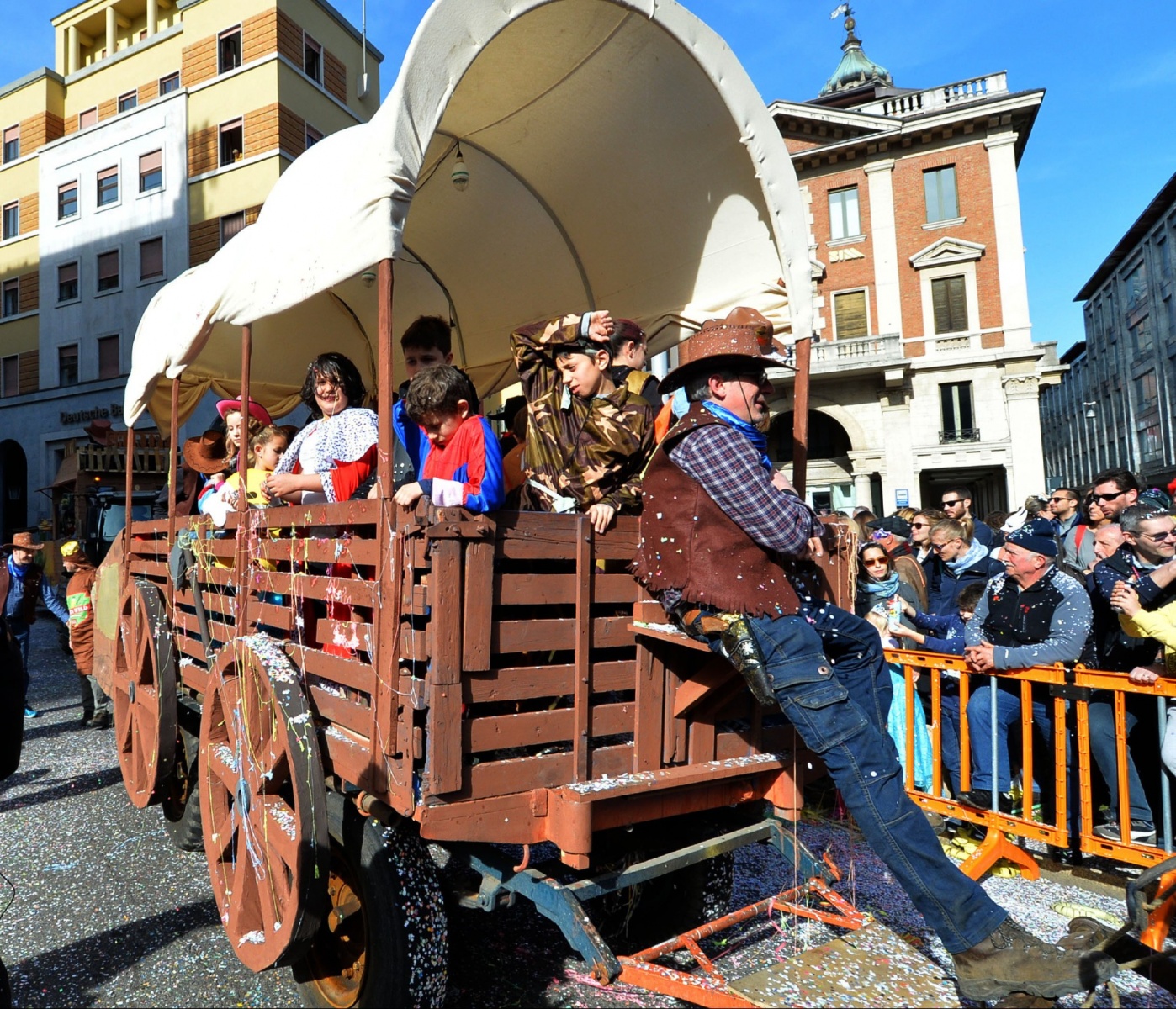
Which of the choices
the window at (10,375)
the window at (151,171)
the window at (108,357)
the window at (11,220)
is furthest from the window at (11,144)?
the window at (108,357)

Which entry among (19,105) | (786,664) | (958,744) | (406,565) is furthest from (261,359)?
(19,105)

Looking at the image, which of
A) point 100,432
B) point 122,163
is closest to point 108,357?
point 122,163

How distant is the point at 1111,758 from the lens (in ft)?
13.1

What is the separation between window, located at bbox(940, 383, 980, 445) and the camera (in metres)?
24.8

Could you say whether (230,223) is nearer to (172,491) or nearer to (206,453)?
(206,453)

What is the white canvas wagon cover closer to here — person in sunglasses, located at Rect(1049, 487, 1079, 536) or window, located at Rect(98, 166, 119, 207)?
person in sunglasses, located at Rect(1049, 487, 1079, 536)

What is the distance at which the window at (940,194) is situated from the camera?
2536 cm

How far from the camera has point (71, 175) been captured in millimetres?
24719

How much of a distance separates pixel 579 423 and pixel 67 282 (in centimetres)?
2798

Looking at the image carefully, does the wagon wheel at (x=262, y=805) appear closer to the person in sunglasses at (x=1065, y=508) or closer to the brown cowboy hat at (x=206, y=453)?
the brown cowboy hat at (x=206, y=453)

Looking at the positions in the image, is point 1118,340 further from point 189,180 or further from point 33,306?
point 33,306

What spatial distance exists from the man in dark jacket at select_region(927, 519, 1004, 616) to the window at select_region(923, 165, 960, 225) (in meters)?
23.1

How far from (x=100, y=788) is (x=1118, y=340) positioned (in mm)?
53765

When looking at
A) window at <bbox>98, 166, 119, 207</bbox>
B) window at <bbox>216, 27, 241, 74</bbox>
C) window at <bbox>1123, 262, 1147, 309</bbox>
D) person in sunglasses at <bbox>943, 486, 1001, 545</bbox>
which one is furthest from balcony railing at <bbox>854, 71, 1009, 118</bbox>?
window at <bbox>98, 166, 119, 207</bbox>
